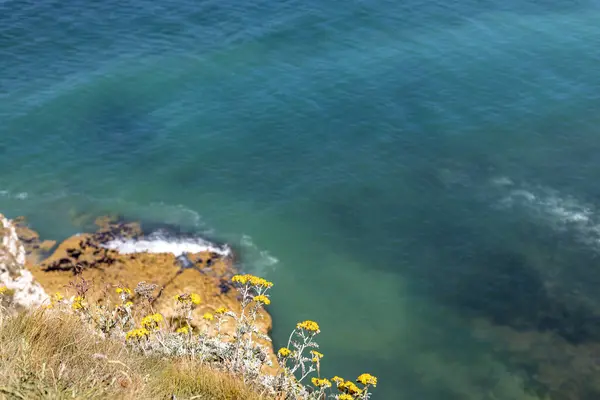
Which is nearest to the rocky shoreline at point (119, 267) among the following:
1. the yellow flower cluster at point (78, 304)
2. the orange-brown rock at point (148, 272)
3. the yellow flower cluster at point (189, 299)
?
the orange-brown rock at point (148, 272)

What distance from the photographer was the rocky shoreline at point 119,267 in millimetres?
30297

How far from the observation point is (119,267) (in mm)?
31594

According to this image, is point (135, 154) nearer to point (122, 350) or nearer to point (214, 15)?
point (214, 15)

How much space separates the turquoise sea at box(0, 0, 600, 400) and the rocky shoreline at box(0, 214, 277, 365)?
1.55 metres

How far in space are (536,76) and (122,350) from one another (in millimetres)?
42421

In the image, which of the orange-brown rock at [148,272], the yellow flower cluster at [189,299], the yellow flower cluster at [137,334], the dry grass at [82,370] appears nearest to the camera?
the dry grass at [82,370]

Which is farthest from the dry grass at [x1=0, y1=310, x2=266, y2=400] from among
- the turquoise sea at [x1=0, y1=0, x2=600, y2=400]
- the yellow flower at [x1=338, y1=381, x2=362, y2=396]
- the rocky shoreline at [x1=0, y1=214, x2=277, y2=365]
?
the turquoise sea at [x1=0, y1=0, x2=600, y2=400]

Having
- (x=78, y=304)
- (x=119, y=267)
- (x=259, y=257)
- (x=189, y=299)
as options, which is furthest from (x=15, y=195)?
(x=189, y=299)

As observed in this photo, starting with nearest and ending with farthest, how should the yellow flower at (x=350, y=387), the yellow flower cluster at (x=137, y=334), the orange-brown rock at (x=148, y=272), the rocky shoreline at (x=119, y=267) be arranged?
the yellow flower at (x=350, y=387) < the yellow flower cluster at (x=137, y=334) < the orange-brown rock at (x=148, y=272) < the rocky shoreline at (x=119, y=267)

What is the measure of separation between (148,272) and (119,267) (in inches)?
62.7

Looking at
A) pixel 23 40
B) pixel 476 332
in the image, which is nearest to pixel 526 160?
pixel 476 332

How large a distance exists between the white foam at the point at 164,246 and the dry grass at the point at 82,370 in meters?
18.0

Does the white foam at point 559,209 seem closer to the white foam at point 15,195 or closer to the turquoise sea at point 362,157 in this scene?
the turquoise sea at point 362,157

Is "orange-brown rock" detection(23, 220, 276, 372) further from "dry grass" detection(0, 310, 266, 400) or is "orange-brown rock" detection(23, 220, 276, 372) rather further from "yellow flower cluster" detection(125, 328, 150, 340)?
"dry grass" detection(0, 310, 266, 400)
